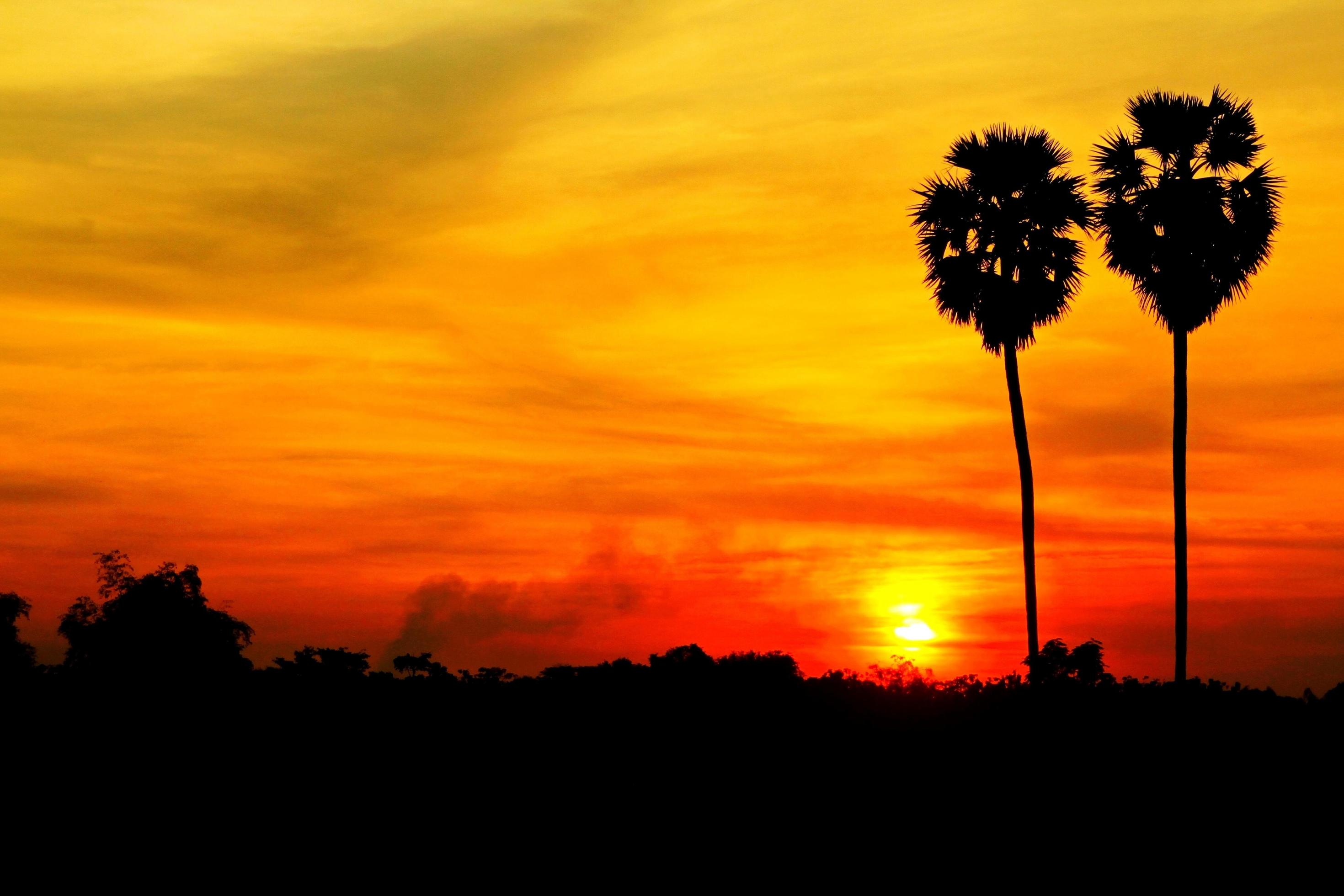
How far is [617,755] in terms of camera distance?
3200cm

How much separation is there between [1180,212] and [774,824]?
88.6 ft

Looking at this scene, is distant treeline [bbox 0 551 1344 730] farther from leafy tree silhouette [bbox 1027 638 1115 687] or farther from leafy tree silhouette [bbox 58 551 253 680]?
leafy tree silhouette [bbox 58 551 253 680]

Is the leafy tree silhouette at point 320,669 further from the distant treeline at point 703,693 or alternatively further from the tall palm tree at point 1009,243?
the tall palm tree at point 1009,243

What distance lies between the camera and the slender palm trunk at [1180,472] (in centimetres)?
4647

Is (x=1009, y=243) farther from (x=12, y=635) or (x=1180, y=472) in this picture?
(x=12, y=635)

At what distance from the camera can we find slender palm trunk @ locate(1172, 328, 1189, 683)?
152 feet

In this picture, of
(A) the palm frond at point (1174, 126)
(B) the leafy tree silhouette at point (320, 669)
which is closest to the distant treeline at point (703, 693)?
(B) the leafy tree silhouette at point (320, 669)

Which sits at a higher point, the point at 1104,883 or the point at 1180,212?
the point at 1180,212

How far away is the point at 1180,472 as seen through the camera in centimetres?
4819

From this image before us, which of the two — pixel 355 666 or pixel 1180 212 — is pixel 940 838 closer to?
pixel 355 666

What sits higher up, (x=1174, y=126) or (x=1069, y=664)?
(x=1174, y=126)

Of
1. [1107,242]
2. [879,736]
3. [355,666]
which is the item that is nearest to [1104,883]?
[879,736]

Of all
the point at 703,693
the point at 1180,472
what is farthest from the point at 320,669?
the point at 1180,472

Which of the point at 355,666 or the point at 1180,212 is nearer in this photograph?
the point at 355,666
